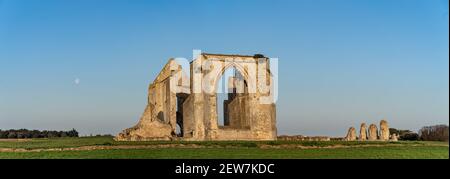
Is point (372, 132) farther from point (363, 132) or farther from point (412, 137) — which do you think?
point (412, 137)

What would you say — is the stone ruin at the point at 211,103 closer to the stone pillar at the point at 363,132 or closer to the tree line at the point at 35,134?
the stone pillar at the point at 363,132

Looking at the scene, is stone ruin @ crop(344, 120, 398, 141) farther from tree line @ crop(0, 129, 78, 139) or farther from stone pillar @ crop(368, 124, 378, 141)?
tree line @ crop(0, 129, 78, 139)

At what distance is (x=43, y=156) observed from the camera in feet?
79.5

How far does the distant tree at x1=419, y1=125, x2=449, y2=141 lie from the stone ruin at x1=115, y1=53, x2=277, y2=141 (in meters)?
17.7

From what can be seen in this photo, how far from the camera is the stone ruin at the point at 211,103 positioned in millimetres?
40537

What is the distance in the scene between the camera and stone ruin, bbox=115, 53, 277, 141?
1596 inches

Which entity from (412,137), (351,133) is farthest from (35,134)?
(412,137)

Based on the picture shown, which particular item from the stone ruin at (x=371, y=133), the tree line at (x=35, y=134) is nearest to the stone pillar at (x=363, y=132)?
the stone ruin at (x=371, y=133)

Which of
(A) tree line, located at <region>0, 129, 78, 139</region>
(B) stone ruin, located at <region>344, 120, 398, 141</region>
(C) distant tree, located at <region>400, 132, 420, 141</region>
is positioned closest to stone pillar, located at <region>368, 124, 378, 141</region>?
(B) stone ruin, located at <region>344, 120, 398, 141</region>

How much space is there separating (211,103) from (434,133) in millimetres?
23945
